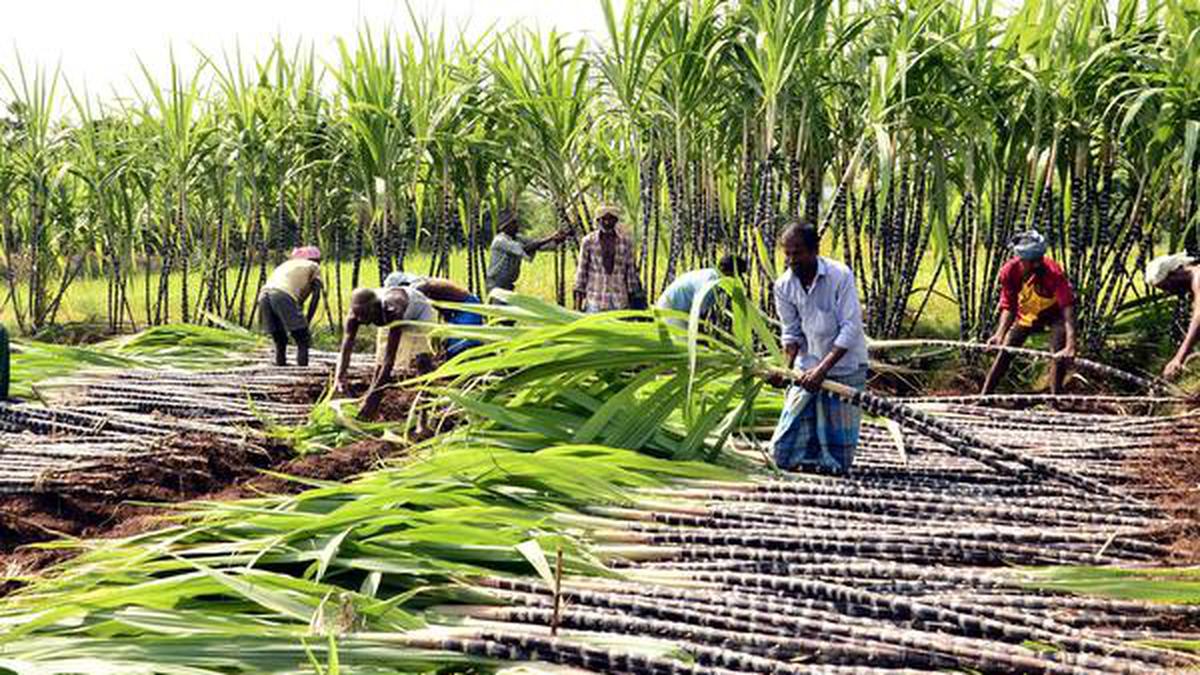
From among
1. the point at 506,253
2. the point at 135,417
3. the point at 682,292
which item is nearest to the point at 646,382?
the point at 682,292

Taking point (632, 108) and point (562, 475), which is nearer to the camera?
point (562, 475)

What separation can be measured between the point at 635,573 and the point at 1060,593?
90cm

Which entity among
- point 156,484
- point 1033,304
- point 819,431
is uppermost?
point 1033,304

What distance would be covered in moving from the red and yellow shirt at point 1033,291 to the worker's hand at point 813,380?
7.62 feet

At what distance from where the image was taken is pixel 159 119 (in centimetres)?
878

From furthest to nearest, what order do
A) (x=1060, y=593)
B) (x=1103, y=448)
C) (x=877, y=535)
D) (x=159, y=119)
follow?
1. (x=159, y=119)
2. (x=1103, y=448)
3. (x=877, y=535)
4. (x=1060, y=593)

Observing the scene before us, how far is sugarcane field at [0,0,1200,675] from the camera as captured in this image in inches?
95.9

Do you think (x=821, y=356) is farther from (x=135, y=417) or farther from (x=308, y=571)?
(x=135, y=417)

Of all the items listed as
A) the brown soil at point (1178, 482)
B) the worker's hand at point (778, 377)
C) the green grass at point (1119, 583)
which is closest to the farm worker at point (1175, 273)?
the brown soil at point (1178, 482)

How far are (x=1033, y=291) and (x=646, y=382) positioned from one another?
2678 millimetres

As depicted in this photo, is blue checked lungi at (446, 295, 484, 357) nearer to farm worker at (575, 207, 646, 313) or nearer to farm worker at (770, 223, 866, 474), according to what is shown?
farm worker at (575, 207, 646, 313)

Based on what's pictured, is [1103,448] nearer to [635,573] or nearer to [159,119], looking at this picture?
[635,573]

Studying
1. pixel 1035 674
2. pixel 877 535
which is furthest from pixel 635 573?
pixel 1035 674

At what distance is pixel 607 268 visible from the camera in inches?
258
